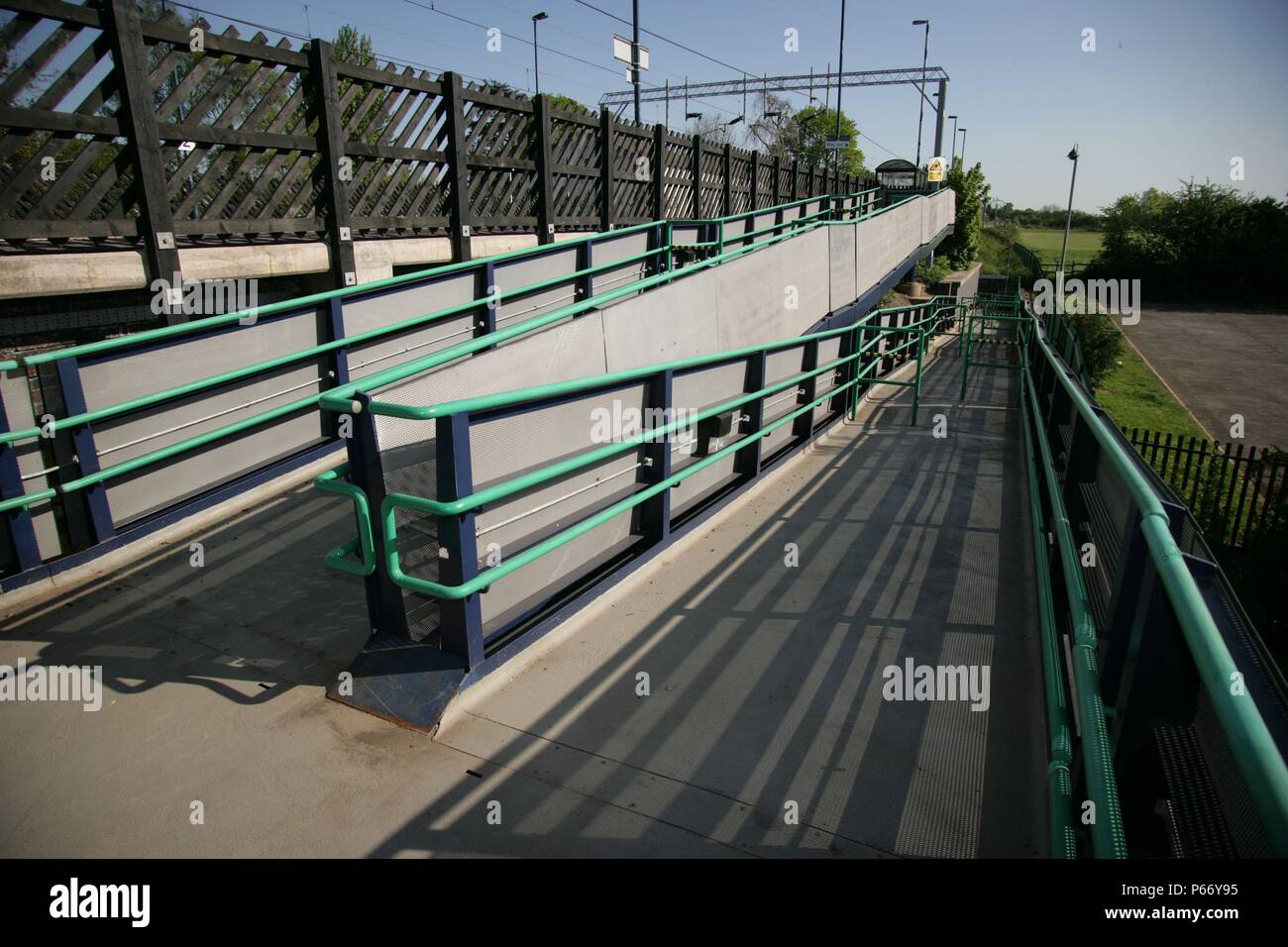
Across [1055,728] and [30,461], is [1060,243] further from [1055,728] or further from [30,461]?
[30,461]

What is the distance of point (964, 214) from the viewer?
42375mm

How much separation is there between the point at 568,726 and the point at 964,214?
151ft

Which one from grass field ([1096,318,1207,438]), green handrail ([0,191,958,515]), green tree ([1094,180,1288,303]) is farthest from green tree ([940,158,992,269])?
green handrail ([0,191,958,515])

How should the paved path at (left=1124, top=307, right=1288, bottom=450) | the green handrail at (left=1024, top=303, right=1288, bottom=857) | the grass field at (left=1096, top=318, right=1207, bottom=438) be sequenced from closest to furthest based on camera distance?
the green handrail at (left=1024, top=303, right=1288, bottom=857)
the grass field at (left=1096, top=318, right=1207, bottom=438)
the paved path at (left=1124, top=307, right=1288, bottom=450)

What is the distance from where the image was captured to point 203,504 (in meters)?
4.90

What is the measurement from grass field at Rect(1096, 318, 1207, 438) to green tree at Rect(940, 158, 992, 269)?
20931 mm

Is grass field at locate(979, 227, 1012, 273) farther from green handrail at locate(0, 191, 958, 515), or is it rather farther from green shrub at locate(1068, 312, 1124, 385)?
green handrail at locate(0, 191, 958, 515)

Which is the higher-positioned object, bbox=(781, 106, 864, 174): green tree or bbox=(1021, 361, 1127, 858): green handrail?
bbox=(781, 106, 864, 174): green tree

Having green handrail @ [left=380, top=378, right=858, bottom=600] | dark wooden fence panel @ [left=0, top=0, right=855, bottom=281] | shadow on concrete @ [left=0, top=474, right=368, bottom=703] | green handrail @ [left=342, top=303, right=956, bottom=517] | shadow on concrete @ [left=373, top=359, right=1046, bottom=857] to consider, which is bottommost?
shadow on concrete @ [left=373, top=359, right=1046, bottom=857]

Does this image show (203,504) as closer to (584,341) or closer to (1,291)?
(1,291)

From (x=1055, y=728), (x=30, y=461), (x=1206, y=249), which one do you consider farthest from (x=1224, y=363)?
(x=30, y=461)

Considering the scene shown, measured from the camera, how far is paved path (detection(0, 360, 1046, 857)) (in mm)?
2553

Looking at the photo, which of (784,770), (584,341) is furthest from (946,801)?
(584,341)

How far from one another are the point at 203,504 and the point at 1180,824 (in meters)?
5.19
